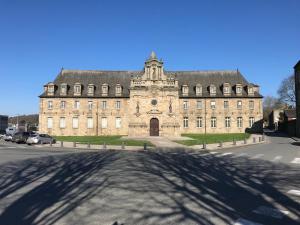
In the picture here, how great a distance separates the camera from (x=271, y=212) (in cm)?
792

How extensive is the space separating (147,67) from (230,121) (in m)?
16.5

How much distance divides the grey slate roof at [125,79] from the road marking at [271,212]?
155 ft

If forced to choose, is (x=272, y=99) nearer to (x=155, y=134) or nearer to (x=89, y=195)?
(x=155, y=134)

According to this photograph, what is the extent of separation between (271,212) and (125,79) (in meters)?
51.9

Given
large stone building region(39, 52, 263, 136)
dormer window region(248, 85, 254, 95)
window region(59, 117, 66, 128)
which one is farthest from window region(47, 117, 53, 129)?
dormer window region(248, 85, 254, 95)

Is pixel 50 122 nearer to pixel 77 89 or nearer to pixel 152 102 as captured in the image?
pixel 77 89

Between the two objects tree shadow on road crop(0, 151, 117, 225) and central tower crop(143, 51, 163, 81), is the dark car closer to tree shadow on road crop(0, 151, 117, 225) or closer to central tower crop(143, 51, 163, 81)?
central tower crop(143, 51, 163, 81)

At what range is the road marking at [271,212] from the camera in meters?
7.67

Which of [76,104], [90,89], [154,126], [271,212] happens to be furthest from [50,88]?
[271,212]

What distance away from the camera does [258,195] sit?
983cm

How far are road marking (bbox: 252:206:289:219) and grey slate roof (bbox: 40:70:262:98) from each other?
155 ft

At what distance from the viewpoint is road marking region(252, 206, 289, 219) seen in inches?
302

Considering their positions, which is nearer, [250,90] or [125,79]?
[250,90]

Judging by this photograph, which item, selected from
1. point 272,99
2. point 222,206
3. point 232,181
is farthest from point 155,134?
point 272,99
